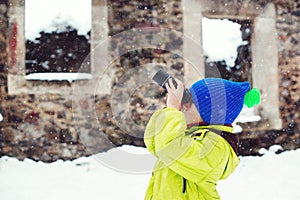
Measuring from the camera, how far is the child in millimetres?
1532

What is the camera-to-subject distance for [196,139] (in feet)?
5.19

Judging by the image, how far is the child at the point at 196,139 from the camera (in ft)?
5.03

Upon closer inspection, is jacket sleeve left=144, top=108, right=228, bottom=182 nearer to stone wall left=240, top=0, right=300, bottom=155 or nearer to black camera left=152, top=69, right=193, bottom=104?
black camera left=152, top=69, right=193, bottom=104

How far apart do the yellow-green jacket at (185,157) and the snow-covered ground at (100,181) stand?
2.15 meters

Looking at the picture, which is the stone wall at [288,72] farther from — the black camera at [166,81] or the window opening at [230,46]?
the black camera at [166,81]

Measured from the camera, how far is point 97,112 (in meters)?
4.46

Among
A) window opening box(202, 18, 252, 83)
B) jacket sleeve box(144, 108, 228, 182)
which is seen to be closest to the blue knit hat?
jacket sleeve box(144, 108, 228, 182)

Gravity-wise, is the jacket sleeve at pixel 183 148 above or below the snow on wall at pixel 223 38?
below

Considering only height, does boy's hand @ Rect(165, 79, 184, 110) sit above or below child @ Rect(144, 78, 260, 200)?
above

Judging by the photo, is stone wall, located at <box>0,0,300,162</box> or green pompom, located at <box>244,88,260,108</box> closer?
green pompom, located at <box>244,88,260,108</box>

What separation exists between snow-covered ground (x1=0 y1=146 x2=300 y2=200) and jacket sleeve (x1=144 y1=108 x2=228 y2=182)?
2.27 m

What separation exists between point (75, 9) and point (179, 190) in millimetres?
3255

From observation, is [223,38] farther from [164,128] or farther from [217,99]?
[164,128]

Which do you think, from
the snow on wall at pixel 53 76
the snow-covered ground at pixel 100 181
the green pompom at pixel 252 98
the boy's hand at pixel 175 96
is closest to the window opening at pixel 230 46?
the snow-covered ground at pixel 100 181
